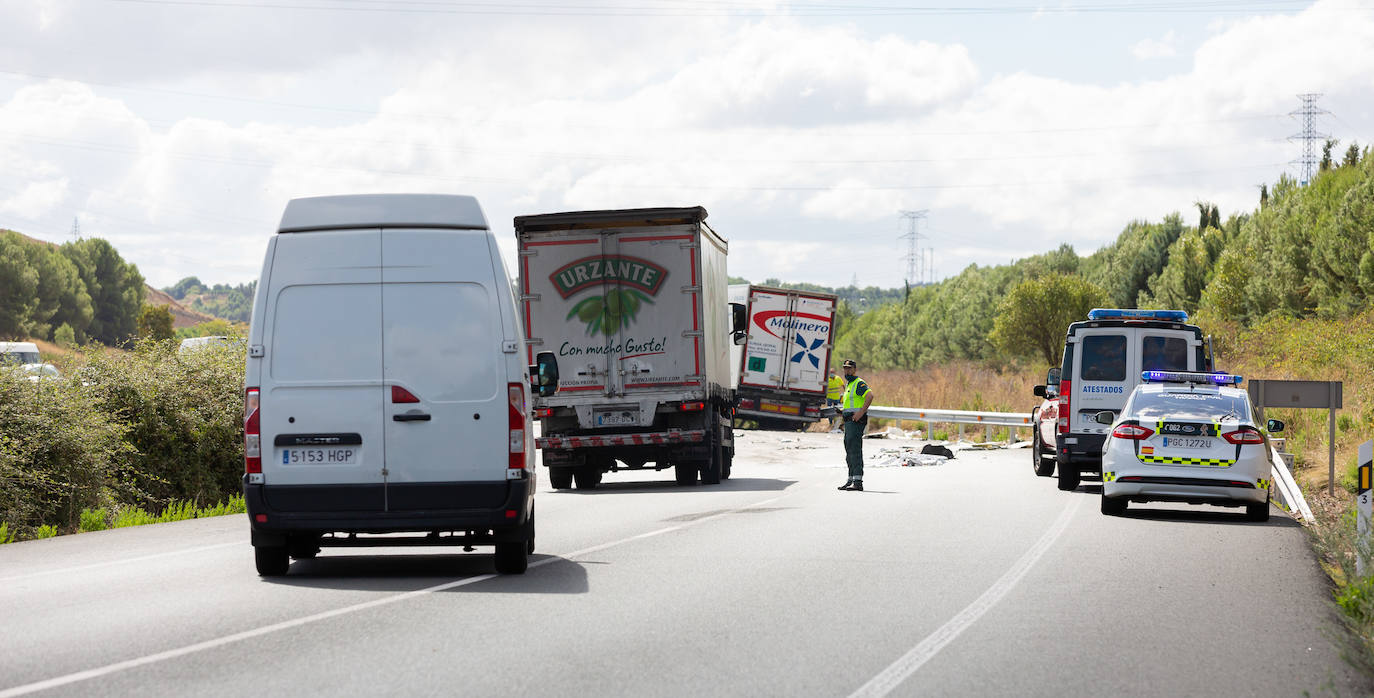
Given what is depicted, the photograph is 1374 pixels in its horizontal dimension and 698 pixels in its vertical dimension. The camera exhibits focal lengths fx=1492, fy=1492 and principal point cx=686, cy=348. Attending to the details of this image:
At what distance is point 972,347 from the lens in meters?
97.8

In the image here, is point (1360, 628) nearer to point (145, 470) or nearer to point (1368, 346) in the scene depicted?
point (145, 470)

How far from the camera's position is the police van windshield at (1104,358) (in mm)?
21391

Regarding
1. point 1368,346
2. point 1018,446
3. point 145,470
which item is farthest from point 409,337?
point 1018,446

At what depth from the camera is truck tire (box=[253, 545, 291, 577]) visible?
10.8 metres

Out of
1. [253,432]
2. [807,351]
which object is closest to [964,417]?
[807,351]

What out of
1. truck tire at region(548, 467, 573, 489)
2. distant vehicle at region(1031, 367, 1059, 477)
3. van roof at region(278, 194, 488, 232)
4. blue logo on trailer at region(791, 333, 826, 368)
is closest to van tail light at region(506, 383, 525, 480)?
van roof at region(278, 194, 488, 232)

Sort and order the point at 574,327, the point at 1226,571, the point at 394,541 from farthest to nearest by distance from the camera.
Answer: the point at 574,327 < the point at 1226,571 < the point at 394,541

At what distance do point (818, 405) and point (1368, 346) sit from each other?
13.5m

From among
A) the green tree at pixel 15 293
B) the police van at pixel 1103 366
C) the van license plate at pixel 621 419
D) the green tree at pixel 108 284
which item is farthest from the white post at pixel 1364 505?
the green tree at pixel 108 284

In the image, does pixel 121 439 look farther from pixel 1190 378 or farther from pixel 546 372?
pixel 1190 378

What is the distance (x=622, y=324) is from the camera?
A: 2094cm

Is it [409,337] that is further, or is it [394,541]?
[394,541]

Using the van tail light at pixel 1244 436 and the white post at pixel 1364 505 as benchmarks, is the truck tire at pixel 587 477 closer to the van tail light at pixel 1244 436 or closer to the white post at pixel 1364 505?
the van tail light at pixel 1244 436

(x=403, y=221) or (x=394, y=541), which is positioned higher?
(x=403, y=221)
